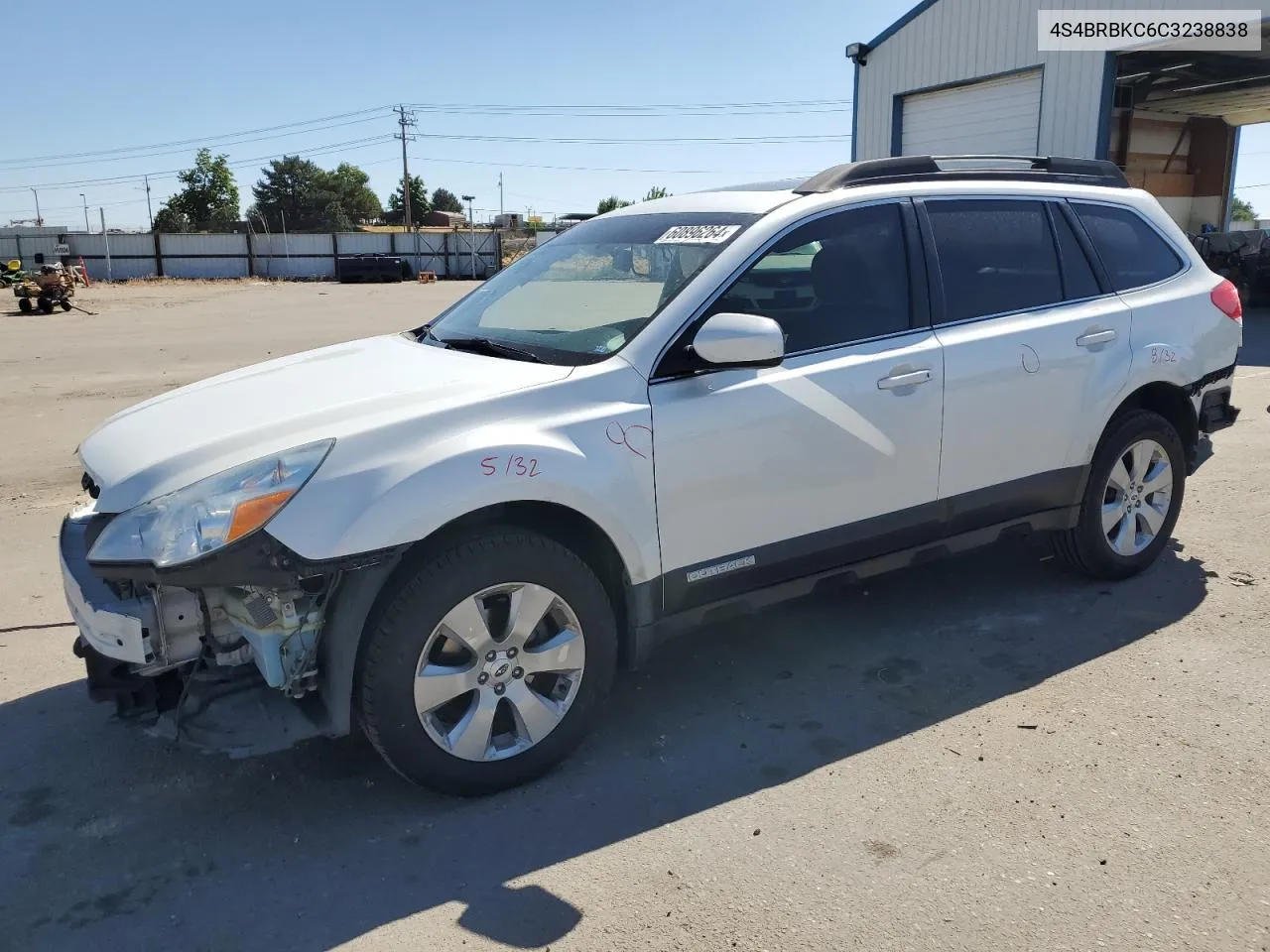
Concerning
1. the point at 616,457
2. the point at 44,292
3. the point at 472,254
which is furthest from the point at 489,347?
the point at 472,254

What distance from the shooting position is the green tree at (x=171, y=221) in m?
80.4

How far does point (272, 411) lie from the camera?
320cm

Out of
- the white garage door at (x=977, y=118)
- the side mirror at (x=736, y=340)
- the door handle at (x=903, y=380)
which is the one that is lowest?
the door handle at (x=903, y=380)

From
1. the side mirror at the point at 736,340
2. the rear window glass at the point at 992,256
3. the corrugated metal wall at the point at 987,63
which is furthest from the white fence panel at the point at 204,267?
the side mirror at the point at 736,340

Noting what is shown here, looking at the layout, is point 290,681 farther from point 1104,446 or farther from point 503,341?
point 1104,446

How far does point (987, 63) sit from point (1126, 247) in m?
14.2

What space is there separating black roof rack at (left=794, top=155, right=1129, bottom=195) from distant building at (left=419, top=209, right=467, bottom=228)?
98751 mm

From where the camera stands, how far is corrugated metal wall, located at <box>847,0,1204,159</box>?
15.6 m

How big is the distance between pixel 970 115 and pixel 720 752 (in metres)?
17.2

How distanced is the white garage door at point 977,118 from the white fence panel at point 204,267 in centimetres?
4533

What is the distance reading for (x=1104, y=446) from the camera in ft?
14.9

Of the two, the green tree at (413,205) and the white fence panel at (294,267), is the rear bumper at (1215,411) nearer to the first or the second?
the white fence panel at (294,267)

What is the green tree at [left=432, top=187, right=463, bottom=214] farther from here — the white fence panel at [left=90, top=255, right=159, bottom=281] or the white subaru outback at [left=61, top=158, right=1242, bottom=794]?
the white subaru outback at [left=61, top=158, right=1242, bottom=794]

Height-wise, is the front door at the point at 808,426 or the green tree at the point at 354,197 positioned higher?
the green tree at the point at 354,197
